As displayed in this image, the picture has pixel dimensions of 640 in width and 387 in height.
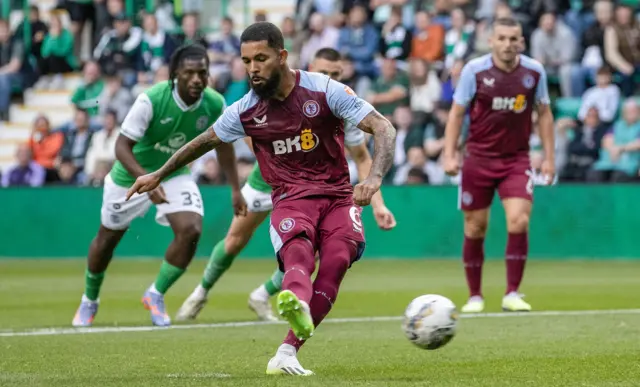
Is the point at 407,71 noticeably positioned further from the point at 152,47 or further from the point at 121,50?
the point at 121,50

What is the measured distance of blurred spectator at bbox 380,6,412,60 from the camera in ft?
77.8

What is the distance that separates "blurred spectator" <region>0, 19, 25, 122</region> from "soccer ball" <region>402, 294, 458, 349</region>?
2078 centimetres

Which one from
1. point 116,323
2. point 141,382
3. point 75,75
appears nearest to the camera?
point 141,382

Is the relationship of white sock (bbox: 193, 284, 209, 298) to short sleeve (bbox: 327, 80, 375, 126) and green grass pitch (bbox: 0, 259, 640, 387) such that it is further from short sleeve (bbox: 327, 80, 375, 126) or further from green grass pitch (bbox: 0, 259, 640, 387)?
short sleeve (bbox: 327, 80, 375, 126)

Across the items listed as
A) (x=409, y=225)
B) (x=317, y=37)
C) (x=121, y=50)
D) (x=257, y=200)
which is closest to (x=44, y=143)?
(x=121, y=50)

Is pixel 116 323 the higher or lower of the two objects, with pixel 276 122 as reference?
lower

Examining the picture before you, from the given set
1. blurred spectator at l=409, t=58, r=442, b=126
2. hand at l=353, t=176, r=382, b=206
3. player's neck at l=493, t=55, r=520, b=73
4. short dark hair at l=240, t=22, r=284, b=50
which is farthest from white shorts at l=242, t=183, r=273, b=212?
blurred spectator at l=409, t=58, r=442, b=126

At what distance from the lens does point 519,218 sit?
12438 mm

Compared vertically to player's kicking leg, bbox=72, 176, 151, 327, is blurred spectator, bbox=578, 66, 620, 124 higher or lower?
lower

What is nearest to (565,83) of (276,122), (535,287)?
(535,287)

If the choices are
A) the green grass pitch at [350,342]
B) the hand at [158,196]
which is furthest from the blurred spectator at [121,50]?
the hand at [158,196]

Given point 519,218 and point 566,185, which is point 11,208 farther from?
point 519,218

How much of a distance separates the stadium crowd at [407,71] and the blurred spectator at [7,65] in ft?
5.35

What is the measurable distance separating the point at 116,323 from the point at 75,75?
16.8 meters
